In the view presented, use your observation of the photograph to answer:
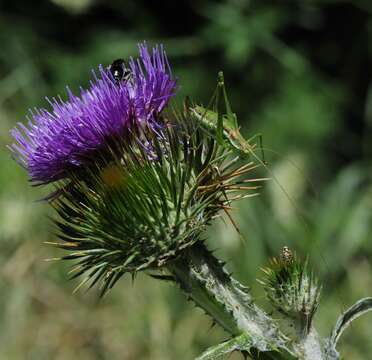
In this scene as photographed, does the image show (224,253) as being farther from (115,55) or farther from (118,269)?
(118,269)

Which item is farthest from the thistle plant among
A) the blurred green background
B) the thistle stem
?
the blurred green background

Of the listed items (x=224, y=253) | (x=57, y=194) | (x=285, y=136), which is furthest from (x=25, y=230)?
(x=57, y=194)

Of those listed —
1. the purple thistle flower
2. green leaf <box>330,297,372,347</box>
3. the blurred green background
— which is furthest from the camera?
the blurred green background

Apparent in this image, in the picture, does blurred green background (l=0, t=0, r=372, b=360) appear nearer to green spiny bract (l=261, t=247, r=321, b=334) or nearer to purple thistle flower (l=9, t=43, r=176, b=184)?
purple thistle flower (l=9, t=43, r=176, b=184)

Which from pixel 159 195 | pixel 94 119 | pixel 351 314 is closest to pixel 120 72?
pixel 94 119

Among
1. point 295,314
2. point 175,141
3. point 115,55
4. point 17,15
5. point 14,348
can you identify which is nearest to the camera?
point 295,314
